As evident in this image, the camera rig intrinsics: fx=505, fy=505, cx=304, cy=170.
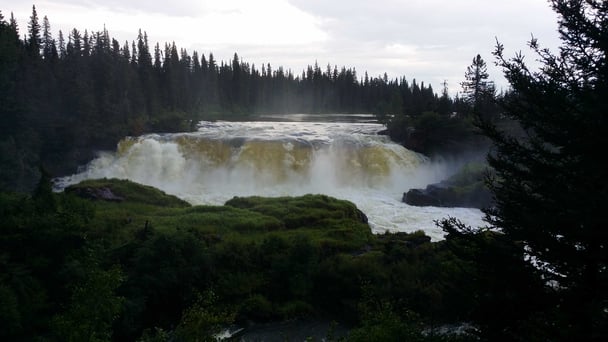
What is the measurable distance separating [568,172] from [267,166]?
3072 cm

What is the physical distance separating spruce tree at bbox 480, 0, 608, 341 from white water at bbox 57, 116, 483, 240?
24.8 metres

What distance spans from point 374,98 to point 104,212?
8468cm

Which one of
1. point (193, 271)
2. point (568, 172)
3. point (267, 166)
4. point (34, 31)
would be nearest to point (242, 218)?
point (193, 271)

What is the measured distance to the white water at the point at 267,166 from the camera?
1404 inches

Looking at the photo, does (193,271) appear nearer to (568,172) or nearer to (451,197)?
(568,172)

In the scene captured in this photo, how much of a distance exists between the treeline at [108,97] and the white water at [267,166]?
4.14 meters

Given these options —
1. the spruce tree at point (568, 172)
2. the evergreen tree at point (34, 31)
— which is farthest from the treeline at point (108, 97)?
the spruce tree at point (568, 172)

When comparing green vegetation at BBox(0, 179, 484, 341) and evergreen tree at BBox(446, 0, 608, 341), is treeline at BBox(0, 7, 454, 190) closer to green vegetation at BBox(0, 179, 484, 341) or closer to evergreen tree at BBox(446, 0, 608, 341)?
green vegetation at BBox(0, 179, 484, 341)

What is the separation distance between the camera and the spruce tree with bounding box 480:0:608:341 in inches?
260

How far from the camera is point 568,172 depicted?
7.48 m

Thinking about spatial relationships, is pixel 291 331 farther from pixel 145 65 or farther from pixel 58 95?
pixel 145 65

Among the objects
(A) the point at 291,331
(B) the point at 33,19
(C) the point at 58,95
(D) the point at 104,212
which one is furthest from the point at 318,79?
(A) the point at 291,331

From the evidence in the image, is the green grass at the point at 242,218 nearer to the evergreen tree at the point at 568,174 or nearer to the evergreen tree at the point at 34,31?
the evergreen tree at the point at 568,174

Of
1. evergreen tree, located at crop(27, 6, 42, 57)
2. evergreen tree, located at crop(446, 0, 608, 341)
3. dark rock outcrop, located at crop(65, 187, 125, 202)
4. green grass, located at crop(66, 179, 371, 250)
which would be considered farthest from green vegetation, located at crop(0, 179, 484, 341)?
evergreen tree, located at crop(27, 6, 42, 57)
